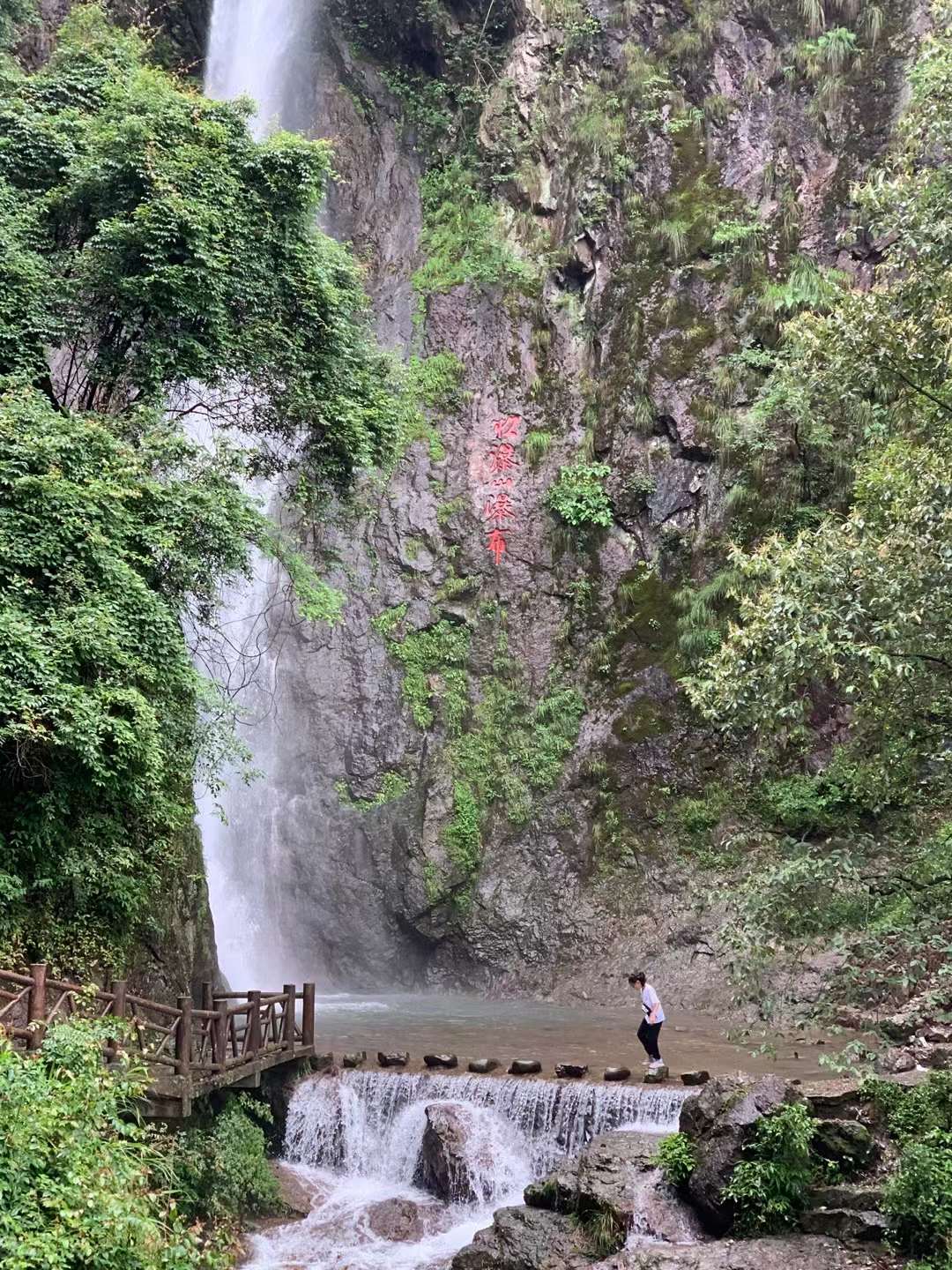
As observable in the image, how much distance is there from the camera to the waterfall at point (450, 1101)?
10805mm

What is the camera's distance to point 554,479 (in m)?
21.2

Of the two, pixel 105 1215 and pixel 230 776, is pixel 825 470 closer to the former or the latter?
pixel 230 776

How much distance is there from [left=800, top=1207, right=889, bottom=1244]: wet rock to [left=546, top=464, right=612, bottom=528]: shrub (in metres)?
13.8

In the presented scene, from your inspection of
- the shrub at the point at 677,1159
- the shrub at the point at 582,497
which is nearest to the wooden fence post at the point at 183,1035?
the shrub at the point at 677,1159

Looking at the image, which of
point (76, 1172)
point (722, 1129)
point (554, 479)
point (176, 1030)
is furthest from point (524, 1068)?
point (554, 479)

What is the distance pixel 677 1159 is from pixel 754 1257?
113cm

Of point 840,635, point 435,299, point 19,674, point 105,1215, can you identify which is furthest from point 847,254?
point 105,1215

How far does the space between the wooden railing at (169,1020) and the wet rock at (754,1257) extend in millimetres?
4390

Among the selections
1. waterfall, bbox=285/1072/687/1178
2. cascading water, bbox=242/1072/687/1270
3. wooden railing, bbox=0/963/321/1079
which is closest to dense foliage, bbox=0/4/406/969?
wooden railing, bbox=0/963/321/1079

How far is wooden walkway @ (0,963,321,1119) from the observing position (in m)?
8.49

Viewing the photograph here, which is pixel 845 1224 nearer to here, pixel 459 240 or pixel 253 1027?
pixel 253 1027

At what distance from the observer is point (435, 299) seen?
23.0m

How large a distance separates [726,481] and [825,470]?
177 cm

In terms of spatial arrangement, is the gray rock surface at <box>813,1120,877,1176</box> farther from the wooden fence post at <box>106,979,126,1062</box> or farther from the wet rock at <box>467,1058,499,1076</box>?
the wooden fence post at <box>106,979,126,1062</box>
